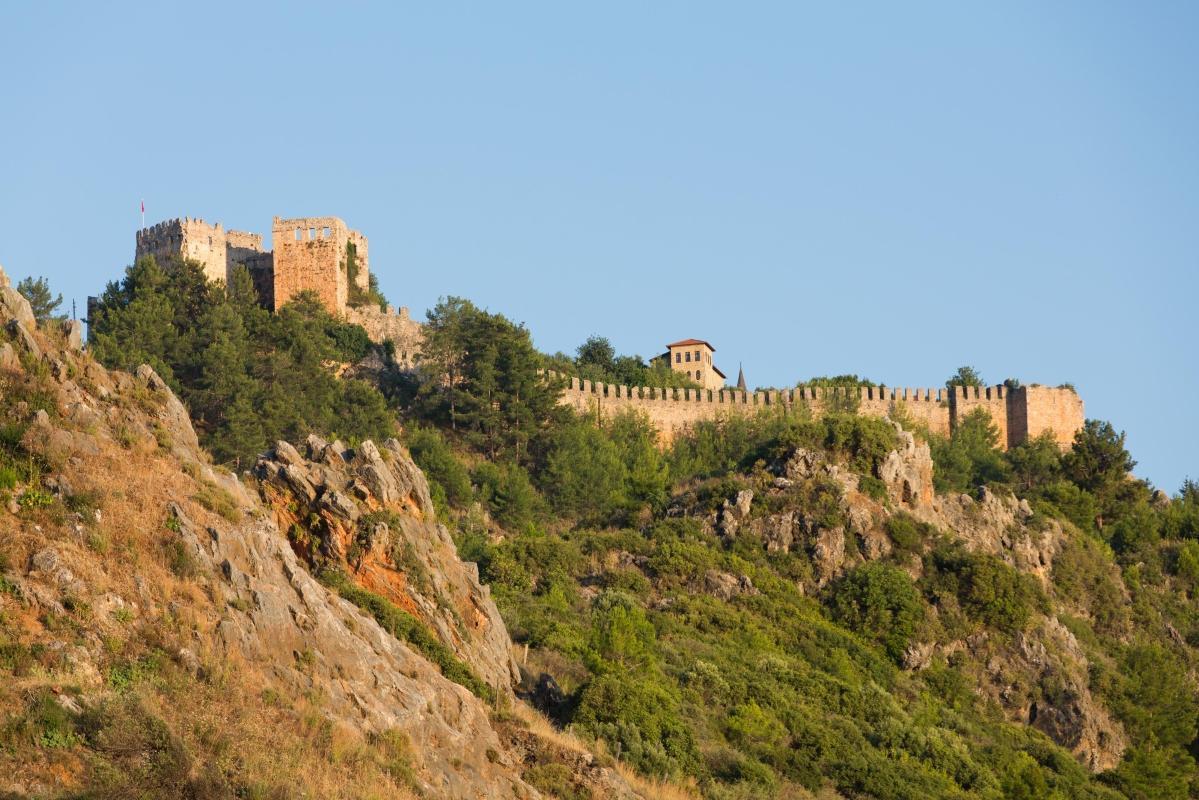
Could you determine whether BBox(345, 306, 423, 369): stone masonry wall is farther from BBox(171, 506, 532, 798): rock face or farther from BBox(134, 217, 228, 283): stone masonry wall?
BBox(171, 506, 532, 798): rock face

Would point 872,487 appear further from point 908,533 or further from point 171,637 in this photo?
point 171,637

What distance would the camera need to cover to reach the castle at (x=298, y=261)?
62.3 meters

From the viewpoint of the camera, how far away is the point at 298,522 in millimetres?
24312

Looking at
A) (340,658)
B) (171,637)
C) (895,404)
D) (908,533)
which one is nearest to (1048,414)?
(895,404)

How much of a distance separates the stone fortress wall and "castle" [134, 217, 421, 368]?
668 cm

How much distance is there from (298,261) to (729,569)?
89.1 feet

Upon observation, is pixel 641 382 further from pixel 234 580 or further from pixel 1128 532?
pixel 234 580

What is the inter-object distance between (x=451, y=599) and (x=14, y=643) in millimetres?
9343

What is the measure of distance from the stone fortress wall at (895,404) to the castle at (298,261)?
21.9 feet

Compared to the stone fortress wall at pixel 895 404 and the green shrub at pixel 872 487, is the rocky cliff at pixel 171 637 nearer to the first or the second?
the green shrub at pixel 872 487

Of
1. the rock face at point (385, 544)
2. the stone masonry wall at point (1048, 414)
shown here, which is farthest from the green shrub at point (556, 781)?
the stone masonry wall at point (1048, 414)

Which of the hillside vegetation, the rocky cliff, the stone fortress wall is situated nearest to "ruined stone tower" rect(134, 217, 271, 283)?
the hillside vegetation

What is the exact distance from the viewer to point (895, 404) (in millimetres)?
67000

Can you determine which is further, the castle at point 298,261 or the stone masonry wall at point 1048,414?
the stone masonry wall at point 1048,414
